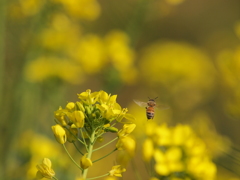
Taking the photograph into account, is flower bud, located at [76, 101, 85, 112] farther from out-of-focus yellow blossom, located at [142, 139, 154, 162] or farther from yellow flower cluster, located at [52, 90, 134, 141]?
out-of-focus yellow blossom, located at [142, 139, 154, 162]

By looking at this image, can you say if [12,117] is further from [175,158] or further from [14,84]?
[175,158]

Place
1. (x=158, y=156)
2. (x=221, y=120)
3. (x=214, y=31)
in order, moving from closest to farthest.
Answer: (x=158, y=156) < (x=221, y=120) < (x=214, y=31)

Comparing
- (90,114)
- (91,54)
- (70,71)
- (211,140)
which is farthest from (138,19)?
(90,114)

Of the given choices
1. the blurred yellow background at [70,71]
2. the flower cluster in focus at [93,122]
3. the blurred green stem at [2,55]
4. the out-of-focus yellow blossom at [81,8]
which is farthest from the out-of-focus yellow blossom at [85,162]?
the out-of-focus yellow blossom at [81,8]

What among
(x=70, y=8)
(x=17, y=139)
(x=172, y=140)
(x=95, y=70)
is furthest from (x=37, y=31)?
(x=172, y=140)

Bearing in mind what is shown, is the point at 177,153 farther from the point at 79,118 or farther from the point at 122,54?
the point at 122,54

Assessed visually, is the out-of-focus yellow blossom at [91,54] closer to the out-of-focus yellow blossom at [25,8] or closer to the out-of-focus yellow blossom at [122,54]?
the out-of-focus yellow blossom at [122,54]
